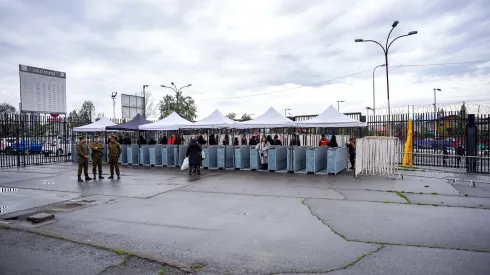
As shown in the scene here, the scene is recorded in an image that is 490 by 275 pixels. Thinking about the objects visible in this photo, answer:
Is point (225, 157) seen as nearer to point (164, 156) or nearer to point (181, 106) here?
point (164, 156)

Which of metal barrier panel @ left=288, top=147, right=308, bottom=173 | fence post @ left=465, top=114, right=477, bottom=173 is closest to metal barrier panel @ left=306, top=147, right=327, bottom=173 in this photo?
metal barrier panel @ left=288, top=147, right=308, bottom=173

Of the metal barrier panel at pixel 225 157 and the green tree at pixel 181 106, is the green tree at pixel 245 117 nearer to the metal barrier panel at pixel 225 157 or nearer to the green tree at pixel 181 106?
the green tree at pixel 181 106

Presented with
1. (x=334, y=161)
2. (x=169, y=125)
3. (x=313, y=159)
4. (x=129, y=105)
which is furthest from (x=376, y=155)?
(x=129, y=105)

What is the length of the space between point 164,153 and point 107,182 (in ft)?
19.2

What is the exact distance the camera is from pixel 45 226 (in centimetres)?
714

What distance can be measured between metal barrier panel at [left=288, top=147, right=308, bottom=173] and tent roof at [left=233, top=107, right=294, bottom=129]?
1322mm

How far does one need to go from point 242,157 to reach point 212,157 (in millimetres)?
1762

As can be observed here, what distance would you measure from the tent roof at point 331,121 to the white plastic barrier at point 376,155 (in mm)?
980

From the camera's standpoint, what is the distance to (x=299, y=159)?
1633cm

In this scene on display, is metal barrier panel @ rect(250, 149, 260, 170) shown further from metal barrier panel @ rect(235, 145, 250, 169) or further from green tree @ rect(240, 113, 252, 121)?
green tree @ rect(240, 113, 252, 121)

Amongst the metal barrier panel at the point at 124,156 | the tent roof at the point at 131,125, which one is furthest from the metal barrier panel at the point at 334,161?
the metal barrier panel at the point at 124,156

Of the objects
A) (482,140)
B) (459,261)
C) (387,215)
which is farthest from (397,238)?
(482,140)

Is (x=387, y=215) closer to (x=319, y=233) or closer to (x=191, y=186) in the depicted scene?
(x=319, y=233)

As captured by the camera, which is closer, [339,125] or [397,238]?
[397,238]
